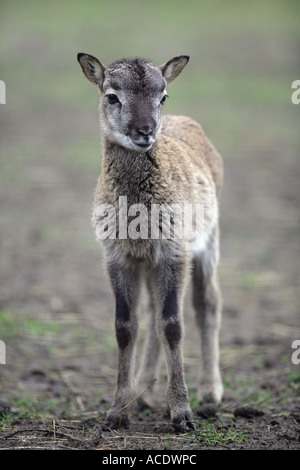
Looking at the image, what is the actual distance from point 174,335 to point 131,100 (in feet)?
6.68

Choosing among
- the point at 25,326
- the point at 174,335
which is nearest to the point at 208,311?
the point at 174,335

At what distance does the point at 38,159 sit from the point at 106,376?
30.4 feet

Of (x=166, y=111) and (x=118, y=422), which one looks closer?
(x=118, y=422)

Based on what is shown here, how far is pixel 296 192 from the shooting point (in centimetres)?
1489

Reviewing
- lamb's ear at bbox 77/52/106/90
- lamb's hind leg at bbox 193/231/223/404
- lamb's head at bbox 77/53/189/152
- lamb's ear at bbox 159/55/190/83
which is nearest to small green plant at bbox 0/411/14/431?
lamb's hind leg at bbox 193/231/223/404

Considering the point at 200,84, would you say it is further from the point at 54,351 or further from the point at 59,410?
the point at 59,410

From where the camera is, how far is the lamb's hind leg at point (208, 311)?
293 inches

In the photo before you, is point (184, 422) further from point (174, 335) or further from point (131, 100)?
point (131, 100)

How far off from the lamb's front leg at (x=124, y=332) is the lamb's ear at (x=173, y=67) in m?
1.82

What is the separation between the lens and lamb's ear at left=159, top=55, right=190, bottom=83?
6637 mm

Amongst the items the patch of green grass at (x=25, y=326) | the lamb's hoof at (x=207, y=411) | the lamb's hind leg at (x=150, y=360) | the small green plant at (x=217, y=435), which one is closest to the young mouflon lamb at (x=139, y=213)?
the small green plant at (x=217, y=435)

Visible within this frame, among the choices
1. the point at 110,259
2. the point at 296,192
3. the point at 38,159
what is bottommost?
the point at 110,259

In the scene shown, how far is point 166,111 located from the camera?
1909 cm

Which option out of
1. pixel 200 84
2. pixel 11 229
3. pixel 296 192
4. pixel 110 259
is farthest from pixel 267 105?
pixel 110 259
